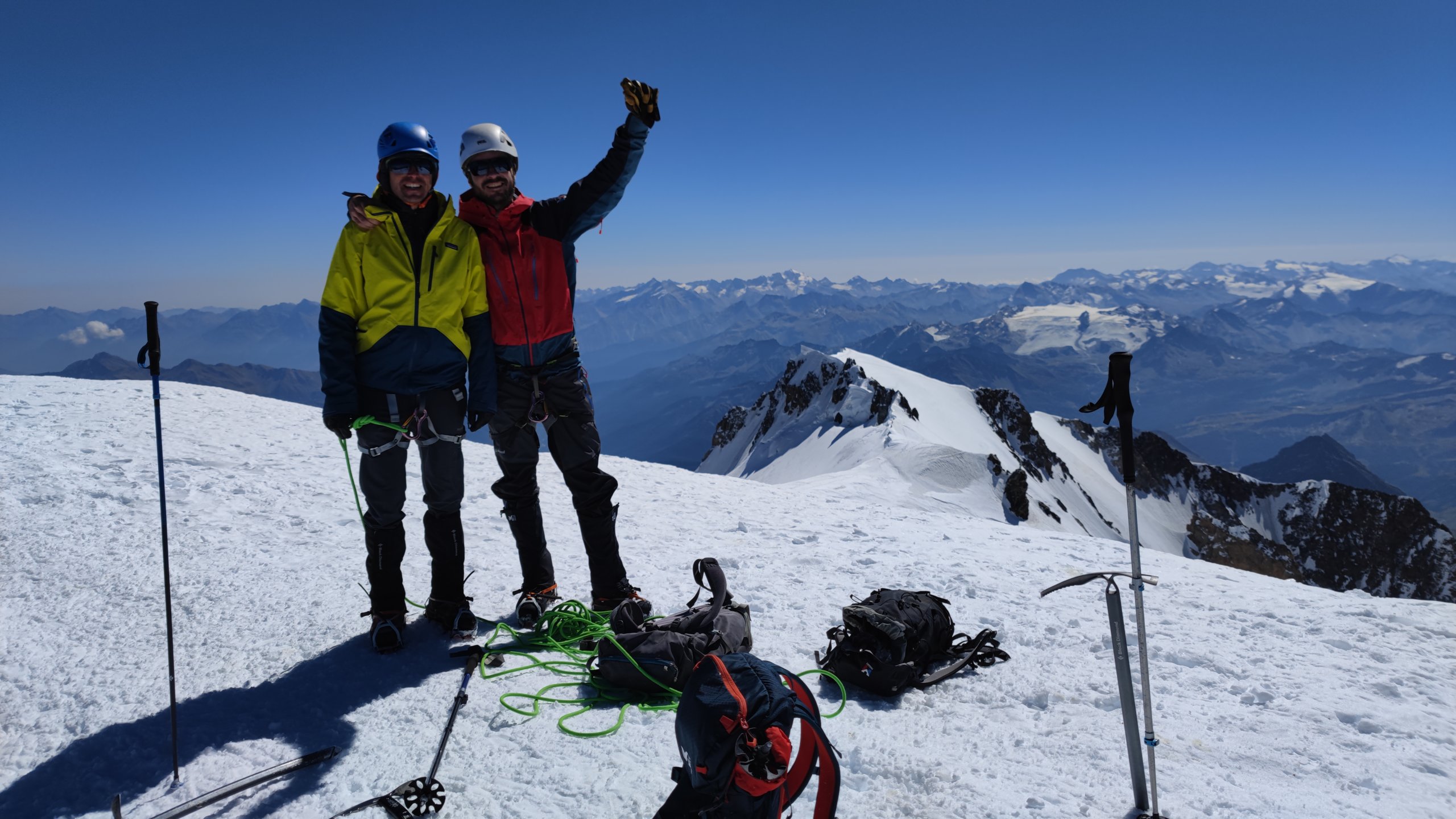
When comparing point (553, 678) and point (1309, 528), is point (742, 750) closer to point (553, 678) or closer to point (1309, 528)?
point (553, 678)

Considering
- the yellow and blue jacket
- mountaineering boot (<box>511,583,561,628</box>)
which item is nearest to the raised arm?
the yellow and blue jacket

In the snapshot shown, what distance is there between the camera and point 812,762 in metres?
3.30

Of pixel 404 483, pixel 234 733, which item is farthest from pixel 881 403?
pixel 234 733

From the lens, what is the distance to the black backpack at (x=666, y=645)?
15.1ft

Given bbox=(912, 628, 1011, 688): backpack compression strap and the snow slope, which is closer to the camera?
the snow slope

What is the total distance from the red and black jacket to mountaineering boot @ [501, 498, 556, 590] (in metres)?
1.25

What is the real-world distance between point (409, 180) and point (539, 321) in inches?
51.6

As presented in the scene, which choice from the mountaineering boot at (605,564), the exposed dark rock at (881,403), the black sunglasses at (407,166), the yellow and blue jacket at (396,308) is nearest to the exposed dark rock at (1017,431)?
the exposed dark rock at (881,403)

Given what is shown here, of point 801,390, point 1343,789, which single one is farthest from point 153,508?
point 801,390

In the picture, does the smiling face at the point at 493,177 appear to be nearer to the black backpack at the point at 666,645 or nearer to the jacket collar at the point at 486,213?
the jacket collar at the point at 486,213

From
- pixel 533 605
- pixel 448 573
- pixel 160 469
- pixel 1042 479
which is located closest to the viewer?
pixel 160 469

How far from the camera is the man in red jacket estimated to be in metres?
5.19

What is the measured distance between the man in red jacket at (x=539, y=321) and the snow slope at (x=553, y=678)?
1171 mm

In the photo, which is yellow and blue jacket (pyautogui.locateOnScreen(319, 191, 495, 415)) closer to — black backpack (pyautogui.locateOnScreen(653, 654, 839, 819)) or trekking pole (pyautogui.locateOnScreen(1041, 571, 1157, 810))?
black backpack (pyautogui.locateOnScreen(653, 654, 839, 819))
